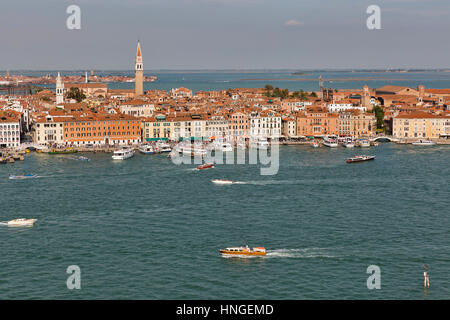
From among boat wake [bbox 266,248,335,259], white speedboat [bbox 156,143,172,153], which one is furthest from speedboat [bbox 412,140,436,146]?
boat wake [bbox 266,248,335,259]

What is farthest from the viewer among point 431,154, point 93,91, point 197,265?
point 93,91

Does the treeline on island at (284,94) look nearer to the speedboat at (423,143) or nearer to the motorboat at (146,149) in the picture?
the speedboat at (423,143)

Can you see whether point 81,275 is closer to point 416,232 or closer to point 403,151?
point 416,232

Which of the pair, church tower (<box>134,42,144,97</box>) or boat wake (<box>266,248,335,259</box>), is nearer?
boat wake (<box>266,248,335,259</box>)

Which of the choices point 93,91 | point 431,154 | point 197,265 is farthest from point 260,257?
point 93,91

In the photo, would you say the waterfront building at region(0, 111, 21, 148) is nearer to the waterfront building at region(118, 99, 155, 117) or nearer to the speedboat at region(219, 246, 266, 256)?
the waterfront building at region(118, 99, 155, 117)

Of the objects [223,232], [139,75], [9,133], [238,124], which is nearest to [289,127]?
[238,124]
